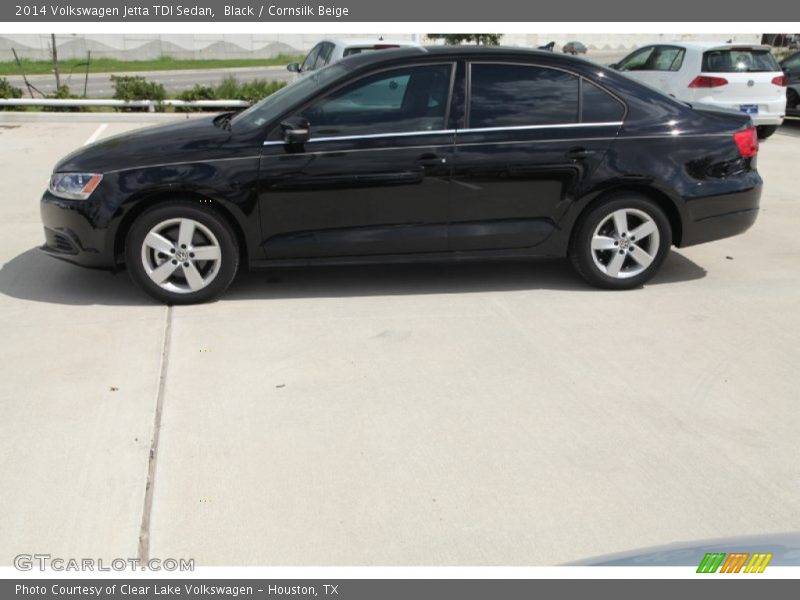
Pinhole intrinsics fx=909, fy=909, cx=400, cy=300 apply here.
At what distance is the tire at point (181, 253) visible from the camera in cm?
577

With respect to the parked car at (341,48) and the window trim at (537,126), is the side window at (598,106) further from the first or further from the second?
the parked car at (341,48)

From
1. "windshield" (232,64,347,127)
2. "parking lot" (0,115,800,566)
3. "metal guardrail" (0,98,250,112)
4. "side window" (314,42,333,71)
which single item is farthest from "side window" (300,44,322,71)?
"parking lot" (0,115,800,566)

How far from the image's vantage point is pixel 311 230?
19.5 feet

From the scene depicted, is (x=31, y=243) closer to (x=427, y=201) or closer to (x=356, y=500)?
(x=427, y=201)

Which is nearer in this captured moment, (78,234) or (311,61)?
(78,234)

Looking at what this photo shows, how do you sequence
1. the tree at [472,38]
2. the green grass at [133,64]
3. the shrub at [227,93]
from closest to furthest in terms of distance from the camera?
the shrub at [227,93]
the tree at [472,38]
the green grass at [133,64]

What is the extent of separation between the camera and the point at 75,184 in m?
5.82

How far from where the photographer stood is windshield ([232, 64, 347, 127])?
5.97 meters

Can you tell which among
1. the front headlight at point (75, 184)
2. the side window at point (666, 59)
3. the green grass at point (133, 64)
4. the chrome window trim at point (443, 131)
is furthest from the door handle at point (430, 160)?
the green grass at point (133, 64)

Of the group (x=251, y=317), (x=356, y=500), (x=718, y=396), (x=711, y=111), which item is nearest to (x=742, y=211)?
(x=711, y=111)

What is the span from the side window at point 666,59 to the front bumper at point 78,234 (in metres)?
10.1

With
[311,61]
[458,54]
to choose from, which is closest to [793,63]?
[311,61]

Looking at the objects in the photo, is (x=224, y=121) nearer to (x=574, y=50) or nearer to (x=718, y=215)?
(x=718, y=215)

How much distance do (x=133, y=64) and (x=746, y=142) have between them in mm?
35594
